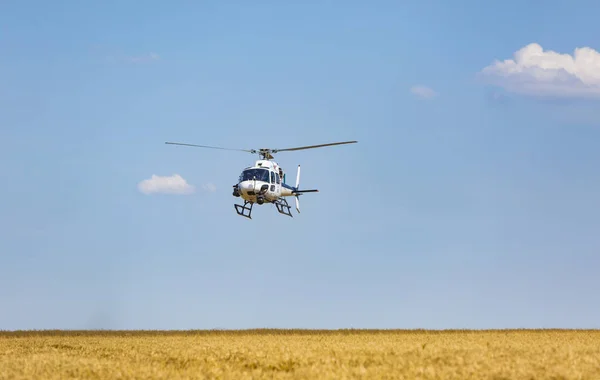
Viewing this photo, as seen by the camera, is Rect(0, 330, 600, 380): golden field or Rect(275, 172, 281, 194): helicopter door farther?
Rect(275, 172, 281, 194): helicopter door

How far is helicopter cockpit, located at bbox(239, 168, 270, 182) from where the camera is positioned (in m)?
50.1

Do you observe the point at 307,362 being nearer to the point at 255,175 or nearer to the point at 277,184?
the point at 255,175

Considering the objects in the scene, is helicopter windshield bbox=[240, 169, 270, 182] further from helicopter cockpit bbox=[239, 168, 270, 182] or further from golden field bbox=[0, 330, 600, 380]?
golden field bbox=[0, 330, 600, 380]

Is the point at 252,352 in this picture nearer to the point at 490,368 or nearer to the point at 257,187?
the point at 490,368

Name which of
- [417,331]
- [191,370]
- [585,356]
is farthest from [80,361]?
[417,331]

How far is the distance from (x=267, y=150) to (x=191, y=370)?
27.8m

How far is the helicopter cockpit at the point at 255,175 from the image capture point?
50.1 metres

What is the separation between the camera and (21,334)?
164 feet

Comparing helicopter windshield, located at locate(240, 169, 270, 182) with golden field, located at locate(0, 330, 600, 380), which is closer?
golden field, located at locate(0, 330, 600, 380)

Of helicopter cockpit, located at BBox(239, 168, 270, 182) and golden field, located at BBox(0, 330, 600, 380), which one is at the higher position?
helicopter cockpit, located at BBox(239, 168, 270, 182)

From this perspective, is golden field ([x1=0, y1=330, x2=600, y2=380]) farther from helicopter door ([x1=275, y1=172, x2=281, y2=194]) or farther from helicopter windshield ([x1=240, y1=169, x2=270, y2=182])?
helicopter door ([x1=275, y1=172, x2=281, y2=194])

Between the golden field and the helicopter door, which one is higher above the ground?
the helicopter door

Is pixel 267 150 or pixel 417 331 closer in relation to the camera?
pixel 417 331

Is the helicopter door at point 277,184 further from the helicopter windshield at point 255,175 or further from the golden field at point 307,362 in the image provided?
the golden field at point 307,362
